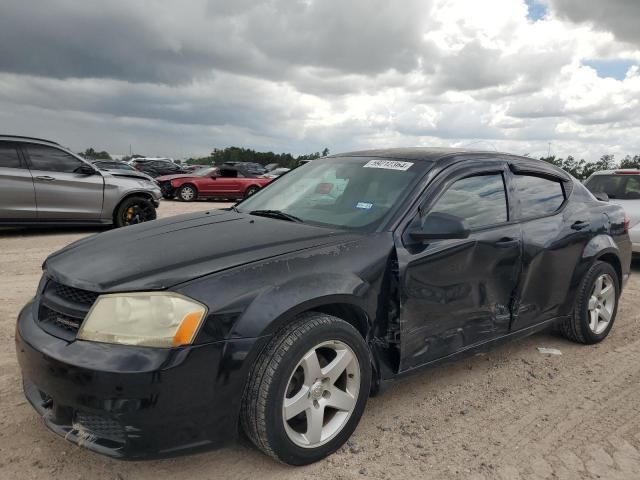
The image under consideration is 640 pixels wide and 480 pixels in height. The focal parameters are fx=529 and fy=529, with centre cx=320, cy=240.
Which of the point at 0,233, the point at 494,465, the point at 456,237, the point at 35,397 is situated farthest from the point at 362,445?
the point at 0,233

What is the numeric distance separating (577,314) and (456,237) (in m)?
2.03

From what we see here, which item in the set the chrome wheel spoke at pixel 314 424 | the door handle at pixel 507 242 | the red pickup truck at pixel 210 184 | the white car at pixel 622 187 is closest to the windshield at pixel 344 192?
the door handle at pixel 507 242

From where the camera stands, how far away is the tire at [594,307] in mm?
4332

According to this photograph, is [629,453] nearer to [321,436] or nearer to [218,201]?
[321,436]

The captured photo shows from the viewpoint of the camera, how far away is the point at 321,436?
2666 millimetres

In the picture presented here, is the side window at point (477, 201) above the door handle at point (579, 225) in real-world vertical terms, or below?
above

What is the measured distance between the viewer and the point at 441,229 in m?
2.95

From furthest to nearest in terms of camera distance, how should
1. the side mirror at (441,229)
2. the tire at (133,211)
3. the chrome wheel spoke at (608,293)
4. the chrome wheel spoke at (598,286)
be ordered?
the tire at (133,211)
the chrome wheel spoke at (608,293)
the chrome wheel spoke at (598,286)
the side mirror at (441,229)

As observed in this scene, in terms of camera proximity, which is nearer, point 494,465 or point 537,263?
point 494,465

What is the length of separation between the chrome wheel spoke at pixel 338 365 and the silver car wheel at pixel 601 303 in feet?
8.98

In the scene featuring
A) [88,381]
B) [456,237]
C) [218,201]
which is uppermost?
[456,237]

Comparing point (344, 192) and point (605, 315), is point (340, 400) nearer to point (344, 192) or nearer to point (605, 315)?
point (344, 192)

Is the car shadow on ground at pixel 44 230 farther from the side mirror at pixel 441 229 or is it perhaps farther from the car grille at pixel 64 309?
the side mirror at pixel 441 229

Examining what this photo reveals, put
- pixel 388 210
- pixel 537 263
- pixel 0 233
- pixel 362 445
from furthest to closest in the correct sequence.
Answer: pixel 0 233, pixel 537 263, pixel 388 210, pixel 362 445
